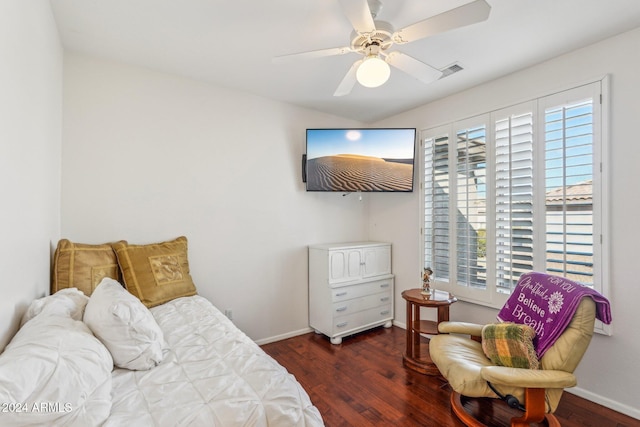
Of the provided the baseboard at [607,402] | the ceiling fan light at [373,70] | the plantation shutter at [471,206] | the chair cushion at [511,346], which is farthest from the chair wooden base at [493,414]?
the ceiling fan light at [373,70]

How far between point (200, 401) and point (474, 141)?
289 cm

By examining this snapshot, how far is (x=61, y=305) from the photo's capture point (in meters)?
1.43

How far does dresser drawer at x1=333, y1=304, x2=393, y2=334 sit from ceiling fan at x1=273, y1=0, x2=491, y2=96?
2329 millimetres

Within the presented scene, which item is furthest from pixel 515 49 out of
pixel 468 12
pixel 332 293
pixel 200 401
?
pixel 200 401

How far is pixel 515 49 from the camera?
2164mm

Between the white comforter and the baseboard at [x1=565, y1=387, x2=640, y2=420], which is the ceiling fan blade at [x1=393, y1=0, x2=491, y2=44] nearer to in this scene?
the white comforter

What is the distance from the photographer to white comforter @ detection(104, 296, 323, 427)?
98cm

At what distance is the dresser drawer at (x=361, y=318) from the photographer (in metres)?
3.08

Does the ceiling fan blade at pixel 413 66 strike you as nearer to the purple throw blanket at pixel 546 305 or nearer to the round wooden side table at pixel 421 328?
the purple throw blanket at pixel 546 305

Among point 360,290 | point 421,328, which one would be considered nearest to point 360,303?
point 360,290

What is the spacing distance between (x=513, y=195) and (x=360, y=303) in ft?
5.98

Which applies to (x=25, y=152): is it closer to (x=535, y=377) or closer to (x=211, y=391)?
(x=211, y=391)

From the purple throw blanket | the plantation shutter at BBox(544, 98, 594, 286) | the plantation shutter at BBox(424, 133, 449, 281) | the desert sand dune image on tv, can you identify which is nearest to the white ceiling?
the plantation shutter at BBox(544, 98, 594, 286)

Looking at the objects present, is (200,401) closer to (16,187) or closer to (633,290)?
(16,187)
